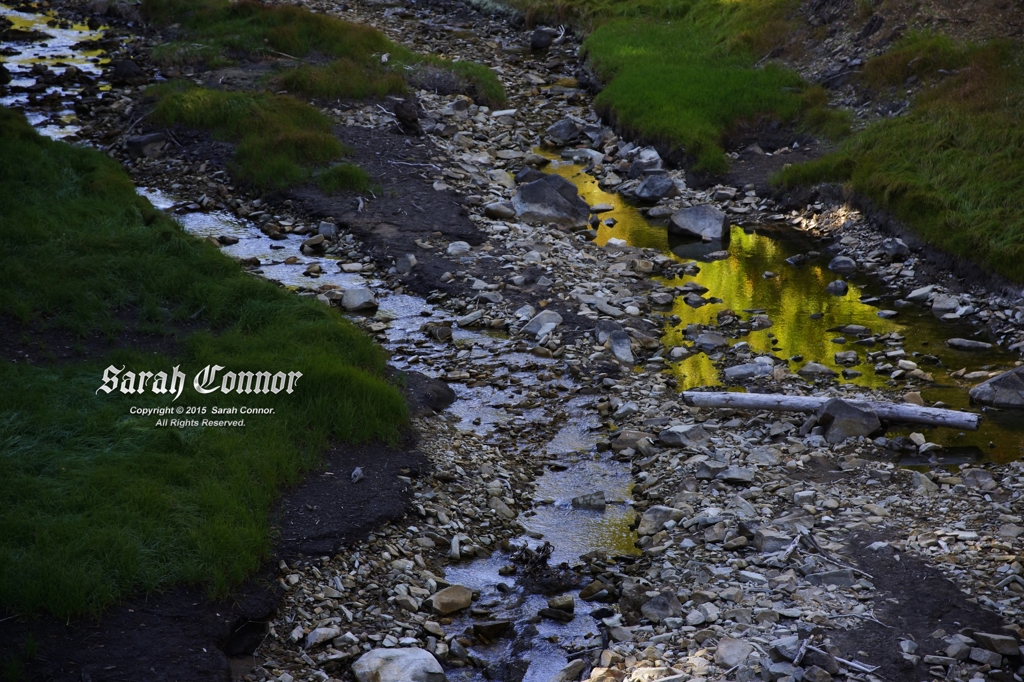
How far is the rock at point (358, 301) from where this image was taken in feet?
41.1

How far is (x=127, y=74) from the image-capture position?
867 inches

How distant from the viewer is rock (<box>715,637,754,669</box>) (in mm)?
6168

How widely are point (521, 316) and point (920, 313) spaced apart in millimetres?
5759

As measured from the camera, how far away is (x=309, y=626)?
6.65 m

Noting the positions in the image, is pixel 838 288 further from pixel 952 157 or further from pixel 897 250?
pixel 952 157

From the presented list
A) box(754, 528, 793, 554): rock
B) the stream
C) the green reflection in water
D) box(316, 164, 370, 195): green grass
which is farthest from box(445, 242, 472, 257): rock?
box(754, 528, 793, 554): rock

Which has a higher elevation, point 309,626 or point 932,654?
point 932,654

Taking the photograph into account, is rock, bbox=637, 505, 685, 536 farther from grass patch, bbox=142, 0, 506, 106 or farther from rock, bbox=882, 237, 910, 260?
grass patch, bbox=142, 0, 506, 106

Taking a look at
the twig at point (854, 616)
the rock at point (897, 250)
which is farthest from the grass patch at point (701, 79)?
the twig at point (854, 616)

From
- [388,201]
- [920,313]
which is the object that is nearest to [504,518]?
[920,313]

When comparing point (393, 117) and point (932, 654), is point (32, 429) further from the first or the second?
point (393, 117)

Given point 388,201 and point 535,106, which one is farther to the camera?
point 535,106

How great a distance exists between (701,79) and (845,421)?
13.3 meters

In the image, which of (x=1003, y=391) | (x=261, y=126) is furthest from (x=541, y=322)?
(x=261, y=126)
